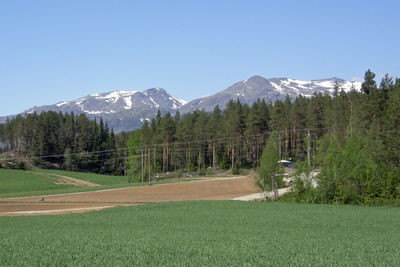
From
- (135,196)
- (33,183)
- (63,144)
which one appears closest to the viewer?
(135,196)

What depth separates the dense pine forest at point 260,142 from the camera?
39844 millimetres

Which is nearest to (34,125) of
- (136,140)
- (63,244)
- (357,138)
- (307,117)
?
(136,140)

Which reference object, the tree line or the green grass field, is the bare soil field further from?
the tree line

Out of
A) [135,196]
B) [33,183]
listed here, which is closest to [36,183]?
[33,183]

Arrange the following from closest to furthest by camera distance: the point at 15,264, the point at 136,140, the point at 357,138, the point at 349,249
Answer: the point at 15,264 → the point at 349,249 → the point at 357,138 → the point at 136,140

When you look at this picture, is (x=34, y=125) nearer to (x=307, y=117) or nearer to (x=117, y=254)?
(x=307, y=117)

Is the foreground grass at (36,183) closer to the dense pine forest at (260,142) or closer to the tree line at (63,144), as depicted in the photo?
the dense pine forest at (260,142)

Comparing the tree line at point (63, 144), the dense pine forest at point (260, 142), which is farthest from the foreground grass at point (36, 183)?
the tree line at point (63, 144)

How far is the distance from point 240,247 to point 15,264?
6.77 metres

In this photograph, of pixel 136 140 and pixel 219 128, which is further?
pixel 136 140

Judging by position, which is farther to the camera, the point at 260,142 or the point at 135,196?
the point at 260,142

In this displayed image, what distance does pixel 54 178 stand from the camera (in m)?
95.7

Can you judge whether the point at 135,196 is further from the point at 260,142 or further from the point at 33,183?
the point at 260,142

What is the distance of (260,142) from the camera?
4035 inches
